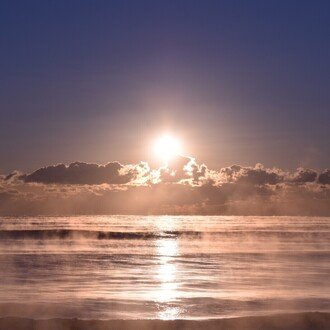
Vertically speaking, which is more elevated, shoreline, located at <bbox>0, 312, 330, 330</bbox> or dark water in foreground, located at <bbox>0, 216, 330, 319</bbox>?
dark water in foreground, located at <bbox>0, 216, 330, 319</bbox>

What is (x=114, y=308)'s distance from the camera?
23.1 meters

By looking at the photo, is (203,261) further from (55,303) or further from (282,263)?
(55,303)

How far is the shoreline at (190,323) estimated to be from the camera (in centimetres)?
1811

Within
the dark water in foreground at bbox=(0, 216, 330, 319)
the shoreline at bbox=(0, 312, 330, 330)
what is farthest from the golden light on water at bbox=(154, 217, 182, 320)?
the shoreline at bbox=(0, 312, 330, 330)

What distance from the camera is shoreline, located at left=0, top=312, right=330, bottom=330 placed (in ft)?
59.4

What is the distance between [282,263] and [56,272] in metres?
17.1

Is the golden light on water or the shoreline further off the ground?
the golden light on water

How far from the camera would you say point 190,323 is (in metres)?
19.6

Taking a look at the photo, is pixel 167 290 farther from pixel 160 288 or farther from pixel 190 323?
pixel 190 323

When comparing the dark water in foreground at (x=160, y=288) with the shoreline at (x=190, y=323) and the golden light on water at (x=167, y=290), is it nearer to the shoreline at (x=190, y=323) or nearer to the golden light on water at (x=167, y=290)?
the golden light on water at (x=167, y=290)

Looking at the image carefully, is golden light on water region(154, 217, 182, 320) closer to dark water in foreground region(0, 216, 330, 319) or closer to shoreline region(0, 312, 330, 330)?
dark water in foreground region(0, 216, 330, 319)

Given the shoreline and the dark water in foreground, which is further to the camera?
the dark water in foreground

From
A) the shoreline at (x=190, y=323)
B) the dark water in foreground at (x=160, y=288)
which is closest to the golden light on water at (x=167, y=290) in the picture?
the dark water in foreground at (x=160, y=288)

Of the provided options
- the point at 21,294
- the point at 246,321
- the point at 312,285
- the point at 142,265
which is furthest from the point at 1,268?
the point at 246,321
